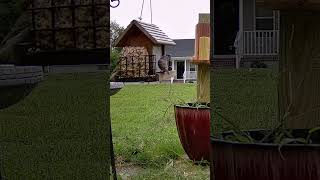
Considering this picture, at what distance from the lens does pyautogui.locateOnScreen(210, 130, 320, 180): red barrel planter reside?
4.04 ft

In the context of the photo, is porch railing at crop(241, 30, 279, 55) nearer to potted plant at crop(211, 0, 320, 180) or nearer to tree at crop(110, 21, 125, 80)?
potted plant at crop(211, 0, 320, 180)

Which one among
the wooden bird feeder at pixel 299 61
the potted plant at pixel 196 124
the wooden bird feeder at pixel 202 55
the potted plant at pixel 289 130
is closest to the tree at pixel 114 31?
the potted plant at pixel 289 130

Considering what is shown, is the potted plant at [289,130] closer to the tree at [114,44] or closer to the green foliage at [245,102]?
the green foliage at [245,102]

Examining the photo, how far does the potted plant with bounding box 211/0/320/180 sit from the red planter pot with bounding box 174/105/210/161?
1.70 metres

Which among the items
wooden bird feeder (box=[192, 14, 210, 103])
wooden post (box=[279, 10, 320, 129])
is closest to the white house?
wooden bird feeder (box=[192, 14, 210, 103])

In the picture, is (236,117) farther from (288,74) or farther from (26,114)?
(26,114)

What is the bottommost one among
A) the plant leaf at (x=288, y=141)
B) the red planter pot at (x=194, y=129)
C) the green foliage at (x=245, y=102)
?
the red planter pot at (x=194, y=129)

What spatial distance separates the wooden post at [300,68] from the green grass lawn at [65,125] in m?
0.69

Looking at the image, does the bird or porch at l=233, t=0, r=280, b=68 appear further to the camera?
the bird

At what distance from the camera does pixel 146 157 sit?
305cm

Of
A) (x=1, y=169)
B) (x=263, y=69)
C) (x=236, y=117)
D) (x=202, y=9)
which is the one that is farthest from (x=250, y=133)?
(x=1, y=169)

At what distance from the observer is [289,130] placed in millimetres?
1417

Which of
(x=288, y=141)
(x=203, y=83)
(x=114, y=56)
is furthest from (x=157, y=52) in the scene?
(x=203, y=83)

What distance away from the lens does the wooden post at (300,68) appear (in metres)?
1.38
